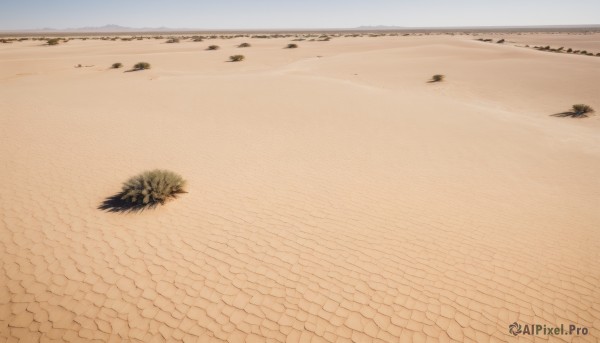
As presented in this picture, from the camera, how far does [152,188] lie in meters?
7.16

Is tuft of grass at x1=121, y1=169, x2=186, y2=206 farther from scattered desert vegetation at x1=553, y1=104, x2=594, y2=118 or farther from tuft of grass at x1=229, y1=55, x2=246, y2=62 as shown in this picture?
tuft of grass at x1=229, y1=55, x2=246, y2=62

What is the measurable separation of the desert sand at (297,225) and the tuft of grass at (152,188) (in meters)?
0.36

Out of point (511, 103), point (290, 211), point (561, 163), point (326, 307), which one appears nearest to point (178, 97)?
point (290, 211)

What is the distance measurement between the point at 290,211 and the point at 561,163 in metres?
9.37

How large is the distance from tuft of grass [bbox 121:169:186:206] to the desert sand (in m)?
0.36

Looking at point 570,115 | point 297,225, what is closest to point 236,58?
point 570,115

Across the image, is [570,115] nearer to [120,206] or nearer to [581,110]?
[581,110]

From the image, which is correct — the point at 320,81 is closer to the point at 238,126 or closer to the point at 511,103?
the point at 238,126

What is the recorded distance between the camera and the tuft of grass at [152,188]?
277 inches

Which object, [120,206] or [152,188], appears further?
[152,188]

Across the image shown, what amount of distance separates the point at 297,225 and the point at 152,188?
3599 mm

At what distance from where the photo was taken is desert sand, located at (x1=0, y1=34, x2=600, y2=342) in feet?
14.6

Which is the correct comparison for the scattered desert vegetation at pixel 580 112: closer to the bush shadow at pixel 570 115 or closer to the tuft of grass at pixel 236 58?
the bush shadow at pixel 570 115

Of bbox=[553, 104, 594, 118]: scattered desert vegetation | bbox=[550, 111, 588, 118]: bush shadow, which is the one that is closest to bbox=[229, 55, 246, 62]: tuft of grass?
bbox=[550, 111, 588, 118]: bush shadow
